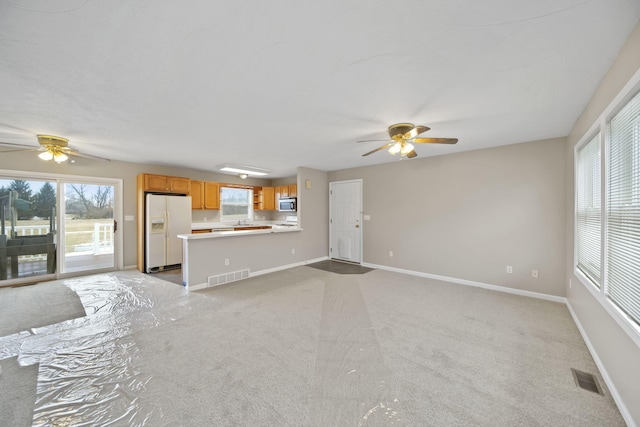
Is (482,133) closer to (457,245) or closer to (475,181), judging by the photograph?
(475,181)

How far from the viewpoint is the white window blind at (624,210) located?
1438 mm

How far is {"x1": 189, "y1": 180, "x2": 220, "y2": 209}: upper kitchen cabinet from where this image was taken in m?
5.92

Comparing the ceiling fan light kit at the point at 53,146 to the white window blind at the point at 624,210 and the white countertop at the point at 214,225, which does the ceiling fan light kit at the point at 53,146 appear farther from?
the white window blind at the point at 624,210

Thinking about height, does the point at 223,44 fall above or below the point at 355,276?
above

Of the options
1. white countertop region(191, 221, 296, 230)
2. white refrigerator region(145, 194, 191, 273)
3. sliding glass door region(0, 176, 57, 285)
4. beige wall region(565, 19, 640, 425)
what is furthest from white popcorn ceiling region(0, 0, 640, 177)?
white countertop region(191, 221, 296, 230)

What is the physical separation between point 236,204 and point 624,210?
7.28 m

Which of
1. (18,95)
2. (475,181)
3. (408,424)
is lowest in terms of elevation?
(408,424)

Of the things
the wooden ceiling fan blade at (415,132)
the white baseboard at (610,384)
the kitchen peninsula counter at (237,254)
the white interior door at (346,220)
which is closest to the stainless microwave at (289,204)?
the white interior door at (346,220)

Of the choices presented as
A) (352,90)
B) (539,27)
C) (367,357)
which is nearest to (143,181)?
(352,90)

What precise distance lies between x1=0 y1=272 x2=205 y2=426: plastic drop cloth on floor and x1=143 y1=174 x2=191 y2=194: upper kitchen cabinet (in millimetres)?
2342

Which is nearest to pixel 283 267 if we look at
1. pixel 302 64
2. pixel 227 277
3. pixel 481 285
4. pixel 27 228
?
pixel 227 277

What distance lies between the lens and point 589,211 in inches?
95.9

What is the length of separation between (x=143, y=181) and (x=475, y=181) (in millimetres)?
6605

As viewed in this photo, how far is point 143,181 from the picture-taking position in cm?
498
